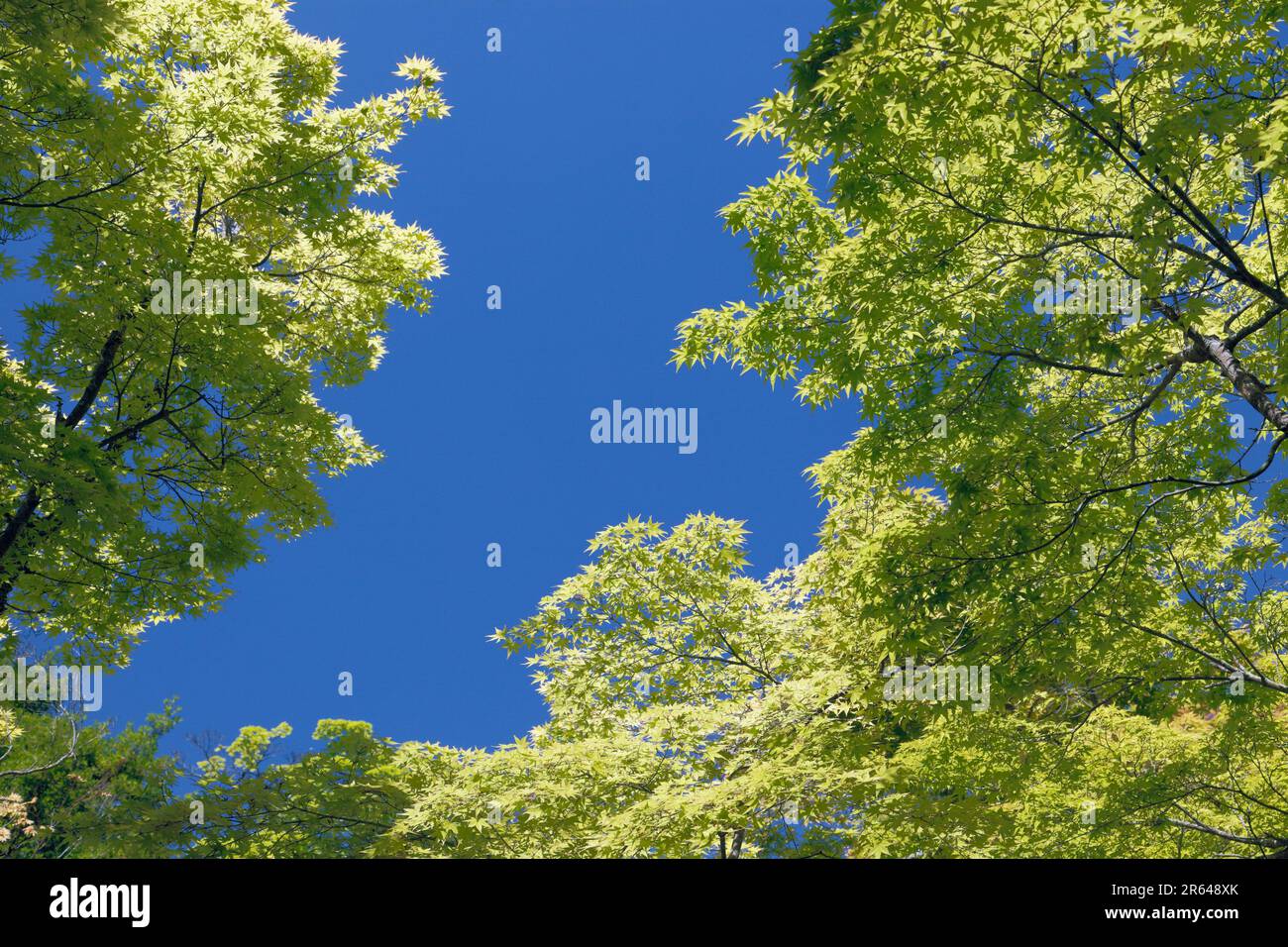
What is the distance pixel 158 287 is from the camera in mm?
11195

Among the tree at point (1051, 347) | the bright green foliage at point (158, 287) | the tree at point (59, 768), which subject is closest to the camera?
the tree at point (1051, 347)

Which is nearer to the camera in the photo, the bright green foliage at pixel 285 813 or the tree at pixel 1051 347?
the tree at pixel 1051 347

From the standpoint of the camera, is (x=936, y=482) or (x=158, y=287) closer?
(x=936, y=482)

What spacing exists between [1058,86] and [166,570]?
11552 mm

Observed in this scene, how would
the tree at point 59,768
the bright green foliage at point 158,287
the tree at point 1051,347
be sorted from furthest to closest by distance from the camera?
the tree at point 59,768, the bright green foliage at point 158,287, the tree at point 1051,347

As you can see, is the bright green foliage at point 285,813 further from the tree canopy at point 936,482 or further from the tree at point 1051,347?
the tree at point 1051,347

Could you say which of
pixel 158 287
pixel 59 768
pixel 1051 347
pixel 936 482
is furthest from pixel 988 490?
pixel 59 768

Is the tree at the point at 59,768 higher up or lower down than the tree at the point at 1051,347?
lower down

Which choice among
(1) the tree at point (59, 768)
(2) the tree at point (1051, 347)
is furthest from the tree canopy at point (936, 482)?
(1) the tree at point (59, 768)

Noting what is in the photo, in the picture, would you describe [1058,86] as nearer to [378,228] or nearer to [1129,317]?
[1129,317]

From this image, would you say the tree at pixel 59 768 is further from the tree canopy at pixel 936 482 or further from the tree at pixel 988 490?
the tree at pixel 988 490

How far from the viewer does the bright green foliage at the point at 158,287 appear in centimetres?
1044

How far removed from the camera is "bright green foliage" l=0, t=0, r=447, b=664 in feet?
34.2

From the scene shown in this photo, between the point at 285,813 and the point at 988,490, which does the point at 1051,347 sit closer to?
the point at 988,490
